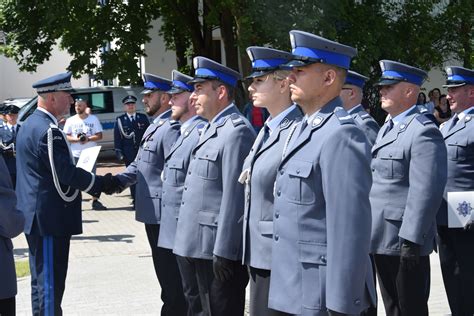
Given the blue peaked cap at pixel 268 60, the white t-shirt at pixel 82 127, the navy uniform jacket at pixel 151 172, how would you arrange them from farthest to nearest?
the white t-shirt at pixel 82 127 → the navy uniform jacket at pixel 151 172 → the blue peaked cap at pixel 268 60

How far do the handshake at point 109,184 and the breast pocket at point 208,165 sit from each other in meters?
Answer: 1.40

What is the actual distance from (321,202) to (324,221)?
0.09 metres

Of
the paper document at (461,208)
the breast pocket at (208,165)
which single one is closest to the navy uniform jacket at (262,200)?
the breast pocket at (208,165)

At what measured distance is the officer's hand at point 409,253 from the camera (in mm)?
5320

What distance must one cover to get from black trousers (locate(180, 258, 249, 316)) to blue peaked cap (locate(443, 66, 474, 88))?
2.64 meters

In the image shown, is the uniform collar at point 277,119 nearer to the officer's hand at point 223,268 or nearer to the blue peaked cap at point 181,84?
the officer's hand at point 223,268

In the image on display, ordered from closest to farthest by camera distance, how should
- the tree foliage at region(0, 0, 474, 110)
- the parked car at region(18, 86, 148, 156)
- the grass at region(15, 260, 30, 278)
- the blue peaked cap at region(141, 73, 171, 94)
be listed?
1. the blue peaked cap at region(141, 73, 171, 94)
2. the grass at region(15, 260, 30, 278)
3. the tree foliage at region(0, 0, 474, 110)
4. the parked car at region(18, 86, 148, 156)

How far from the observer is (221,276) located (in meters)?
4.94

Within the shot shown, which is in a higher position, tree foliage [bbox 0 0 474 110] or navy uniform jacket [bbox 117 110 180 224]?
tree foliage [bbox 0 0 474 110]

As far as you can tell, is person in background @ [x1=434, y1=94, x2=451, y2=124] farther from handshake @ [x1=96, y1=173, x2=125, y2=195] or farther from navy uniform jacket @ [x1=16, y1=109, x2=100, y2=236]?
navy uniform jacket @ [x1=16, y1=109, x2=100, y2=236]

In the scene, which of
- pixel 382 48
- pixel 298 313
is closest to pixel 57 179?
pixel 298 313

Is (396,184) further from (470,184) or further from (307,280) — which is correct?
(307,280)

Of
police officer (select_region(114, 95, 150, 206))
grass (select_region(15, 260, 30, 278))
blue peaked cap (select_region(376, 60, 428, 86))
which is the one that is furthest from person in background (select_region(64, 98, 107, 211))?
blue peaked cap (select_region(376, 60, 428, 86))

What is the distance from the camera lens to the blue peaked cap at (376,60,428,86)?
5.84 meters
